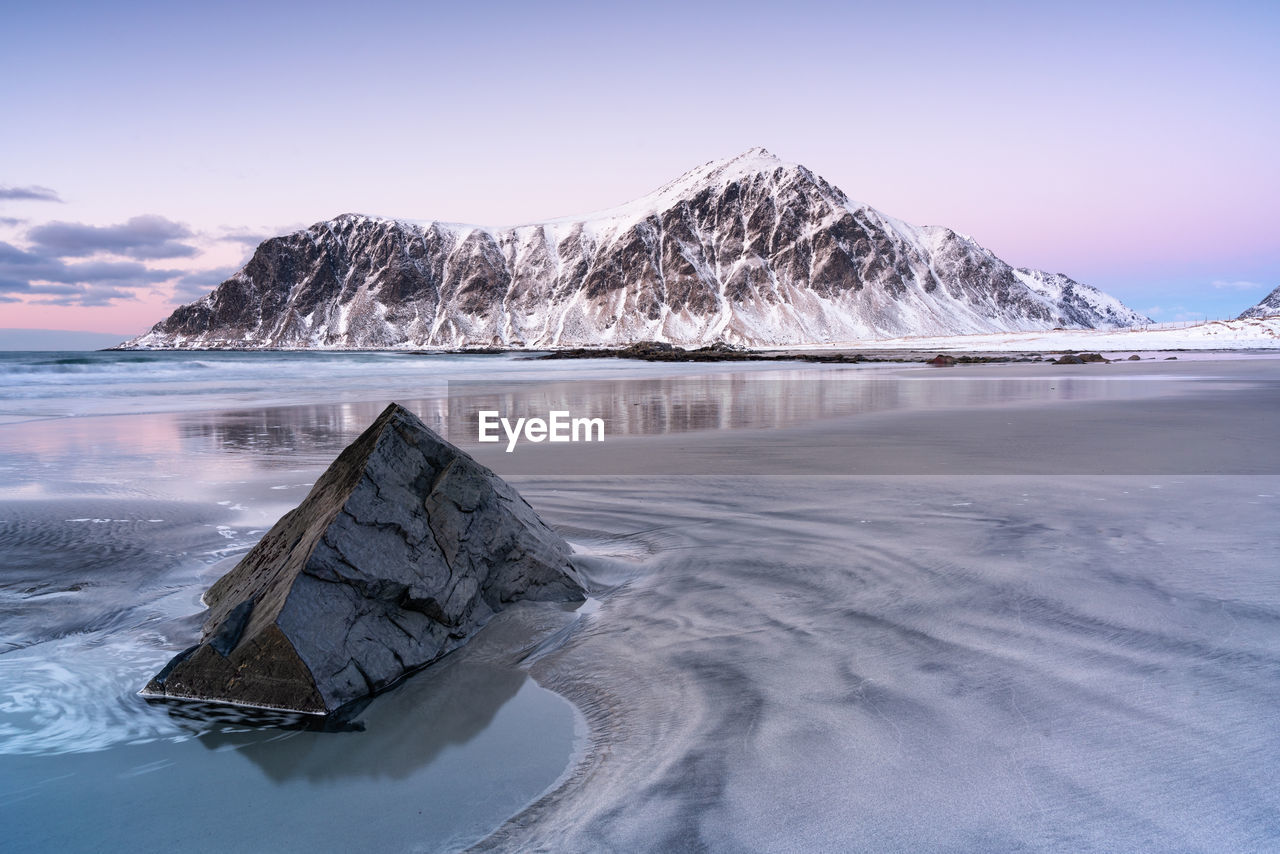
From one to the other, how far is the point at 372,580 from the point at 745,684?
1903 millimetres

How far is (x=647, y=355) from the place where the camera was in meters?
69.3

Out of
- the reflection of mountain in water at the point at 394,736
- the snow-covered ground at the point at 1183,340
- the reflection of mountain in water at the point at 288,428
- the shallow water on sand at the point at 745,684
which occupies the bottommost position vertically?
the reflection of mountain in water at the point at 394,736

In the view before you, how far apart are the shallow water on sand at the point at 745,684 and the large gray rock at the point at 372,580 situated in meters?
0.20

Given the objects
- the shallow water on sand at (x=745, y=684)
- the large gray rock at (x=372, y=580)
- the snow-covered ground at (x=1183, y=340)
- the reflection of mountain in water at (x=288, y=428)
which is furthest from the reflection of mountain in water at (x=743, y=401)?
the snow-covered ground at (x=1183, y=340)

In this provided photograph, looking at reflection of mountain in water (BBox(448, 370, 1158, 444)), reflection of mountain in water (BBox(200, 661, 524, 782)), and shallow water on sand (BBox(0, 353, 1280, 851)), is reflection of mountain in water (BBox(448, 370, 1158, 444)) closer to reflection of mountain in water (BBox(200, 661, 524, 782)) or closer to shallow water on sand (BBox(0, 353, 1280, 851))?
shallow water on sand (BBox(0, 353, 1280, 851))

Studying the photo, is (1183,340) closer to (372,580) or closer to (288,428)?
(288,428)

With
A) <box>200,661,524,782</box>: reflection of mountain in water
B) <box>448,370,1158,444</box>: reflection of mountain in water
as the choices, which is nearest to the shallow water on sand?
<box>200,661,524,782</box>: reflection of mountain in water

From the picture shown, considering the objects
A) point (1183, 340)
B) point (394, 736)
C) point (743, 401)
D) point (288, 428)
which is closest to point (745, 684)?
point (394, 736)

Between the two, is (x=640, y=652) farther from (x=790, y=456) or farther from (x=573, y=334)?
(x=573, y=334)

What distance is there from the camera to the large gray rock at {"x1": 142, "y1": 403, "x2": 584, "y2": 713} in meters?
3.41

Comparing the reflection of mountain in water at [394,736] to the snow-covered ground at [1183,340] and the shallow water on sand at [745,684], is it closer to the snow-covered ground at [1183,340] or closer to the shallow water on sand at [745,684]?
the shallow water on sand at [745,684]

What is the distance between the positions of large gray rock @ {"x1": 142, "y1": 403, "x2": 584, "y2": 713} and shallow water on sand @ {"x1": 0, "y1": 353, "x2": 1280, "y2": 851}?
0.66 ft

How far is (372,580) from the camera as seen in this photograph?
3834mm

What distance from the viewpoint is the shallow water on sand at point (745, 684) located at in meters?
2.45
